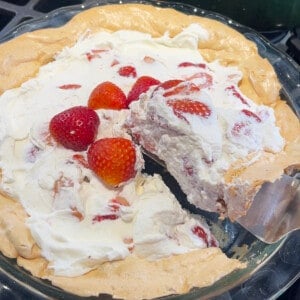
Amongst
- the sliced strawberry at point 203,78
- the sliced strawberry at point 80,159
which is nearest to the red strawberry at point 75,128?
the sliced strawberry at point 80,159

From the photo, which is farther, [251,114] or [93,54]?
[93,54]

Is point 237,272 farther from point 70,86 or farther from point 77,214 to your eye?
point 70,86

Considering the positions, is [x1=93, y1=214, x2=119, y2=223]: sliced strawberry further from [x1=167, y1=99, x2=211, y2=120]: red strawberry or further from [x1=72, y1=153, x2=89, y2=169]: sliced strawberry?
[x1=167, y1=99, x2=211, y2=120]: red strawberry

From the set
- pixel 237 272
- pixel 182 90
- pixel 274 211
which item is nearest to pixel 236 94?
pixel 182 90

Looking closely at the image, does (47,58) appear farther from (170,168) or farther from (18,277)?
(18,277)

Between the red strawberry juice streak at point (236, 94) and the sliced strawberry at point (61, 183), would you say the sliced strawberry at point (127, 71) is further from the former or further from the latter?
the sliced strawberry at point (61, 183)

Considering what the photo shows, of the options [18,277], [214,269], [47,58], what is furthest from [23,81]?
[214,269]
